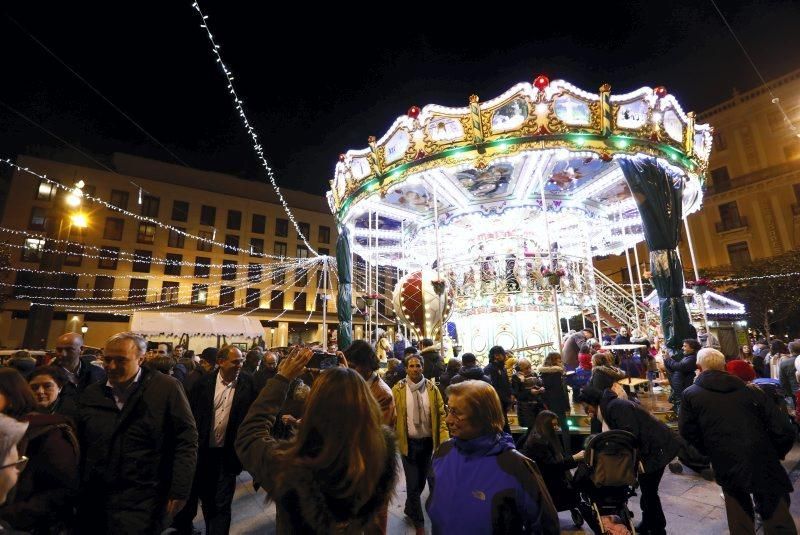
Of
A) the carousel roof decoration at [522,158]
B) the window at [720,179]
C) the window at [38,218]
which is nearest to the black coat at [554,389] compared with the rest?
the carousel roof decoration at [522,158]

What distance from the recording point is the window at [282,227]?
39.4 m

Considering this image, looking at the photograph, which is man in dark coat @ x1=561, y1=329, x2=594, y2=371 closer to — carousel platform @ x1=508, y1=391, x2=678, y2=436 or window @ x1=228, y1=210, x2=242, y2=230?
carousel platform @ x1=508, y1=391, x2=678, y2=436

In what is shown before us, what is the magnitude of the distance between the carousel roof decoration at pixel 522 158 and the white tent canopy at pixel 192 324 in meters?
16.0

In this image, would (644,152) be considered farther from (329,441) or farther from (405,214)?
(329,441)

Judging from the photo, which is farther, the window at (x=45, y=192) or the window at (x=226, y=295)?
the window at (x=226, y=295)

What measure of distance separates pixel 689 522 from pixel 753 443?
4.33 ft

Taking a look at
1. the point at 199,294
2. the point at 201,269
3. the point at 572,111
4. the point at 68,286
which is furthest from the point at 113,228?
the point at 572,111

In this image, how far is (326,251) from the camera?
41906 millimetres

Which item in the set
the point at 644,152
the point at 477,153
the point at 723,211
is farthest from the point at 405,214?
the point at 723,211

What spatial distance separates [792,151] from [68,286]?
50175 millimetres

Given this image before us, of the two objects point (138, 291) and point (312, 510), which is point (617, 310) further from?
point (138, 291)

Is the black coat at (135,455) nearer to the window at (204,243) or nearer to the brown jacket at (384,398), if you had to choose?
the brown jacket at (384,398)

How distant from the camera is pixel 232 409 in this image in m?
3.88

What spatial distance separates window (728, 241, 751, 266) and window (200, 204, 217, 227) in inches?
1590
